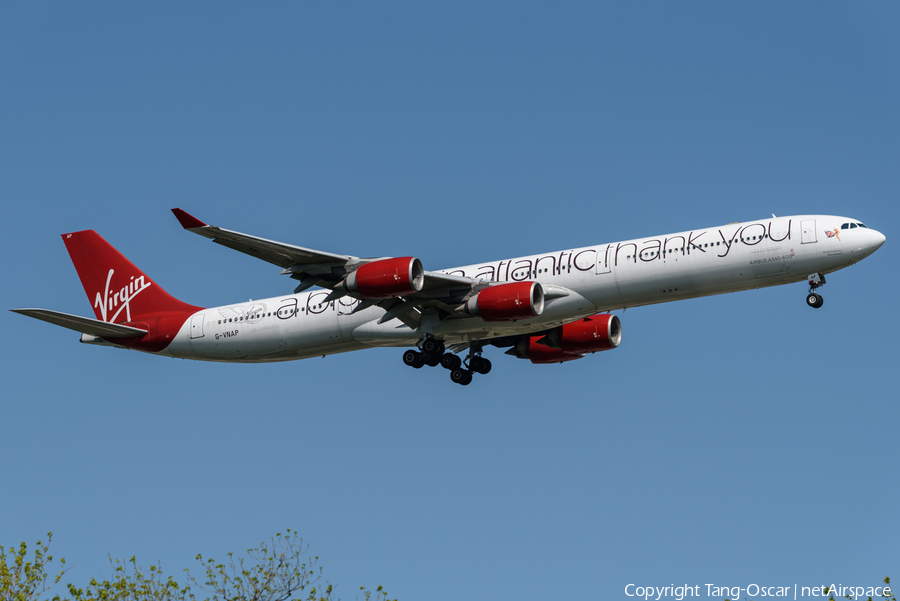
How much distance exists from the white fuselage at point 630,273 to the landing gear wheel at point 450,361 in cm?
67

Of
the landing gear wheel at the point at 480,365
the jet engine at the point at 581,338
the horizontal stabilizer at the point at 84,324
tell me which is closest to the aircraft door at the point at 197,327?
the horizontal stabilizer at the point at 84,324

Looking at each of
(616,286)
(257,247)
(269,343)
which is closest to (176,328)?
(269,343)

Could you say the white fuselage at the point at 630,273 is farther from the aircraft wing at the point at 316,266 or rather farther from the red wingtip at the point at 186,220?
the red wingtip at the point at 186,220

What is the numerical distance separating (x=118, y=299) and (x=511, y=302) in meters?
21.4

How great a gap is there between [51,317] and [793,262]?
2878 centimetres

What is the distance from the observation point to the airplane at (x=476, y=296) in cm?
3834

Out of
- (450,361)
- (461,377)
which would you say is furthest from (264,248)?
(461,377)

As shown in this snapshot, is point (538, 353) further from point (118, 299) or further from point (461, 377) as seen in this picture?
point (118, 299)

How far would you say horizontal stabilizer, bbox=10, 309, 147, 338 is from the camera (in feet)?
135

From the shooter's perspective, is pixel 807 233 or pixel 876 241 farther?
pixel 807 233

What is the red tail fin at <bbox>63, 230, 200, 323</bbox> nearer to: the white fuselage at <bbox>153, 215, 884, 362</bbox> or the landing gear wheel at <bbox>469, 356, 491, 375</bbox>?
the white fuselage at <bbox>153, 215, 884, 362</bbox>

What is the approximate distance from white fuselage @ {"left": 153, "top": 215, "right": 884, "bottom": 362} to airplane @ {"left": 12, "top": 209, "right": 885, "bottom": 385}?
46 millimetres

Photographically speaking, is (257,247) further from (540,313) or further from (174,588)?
(174,588)

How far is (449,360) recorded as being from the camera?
44.3 meters
